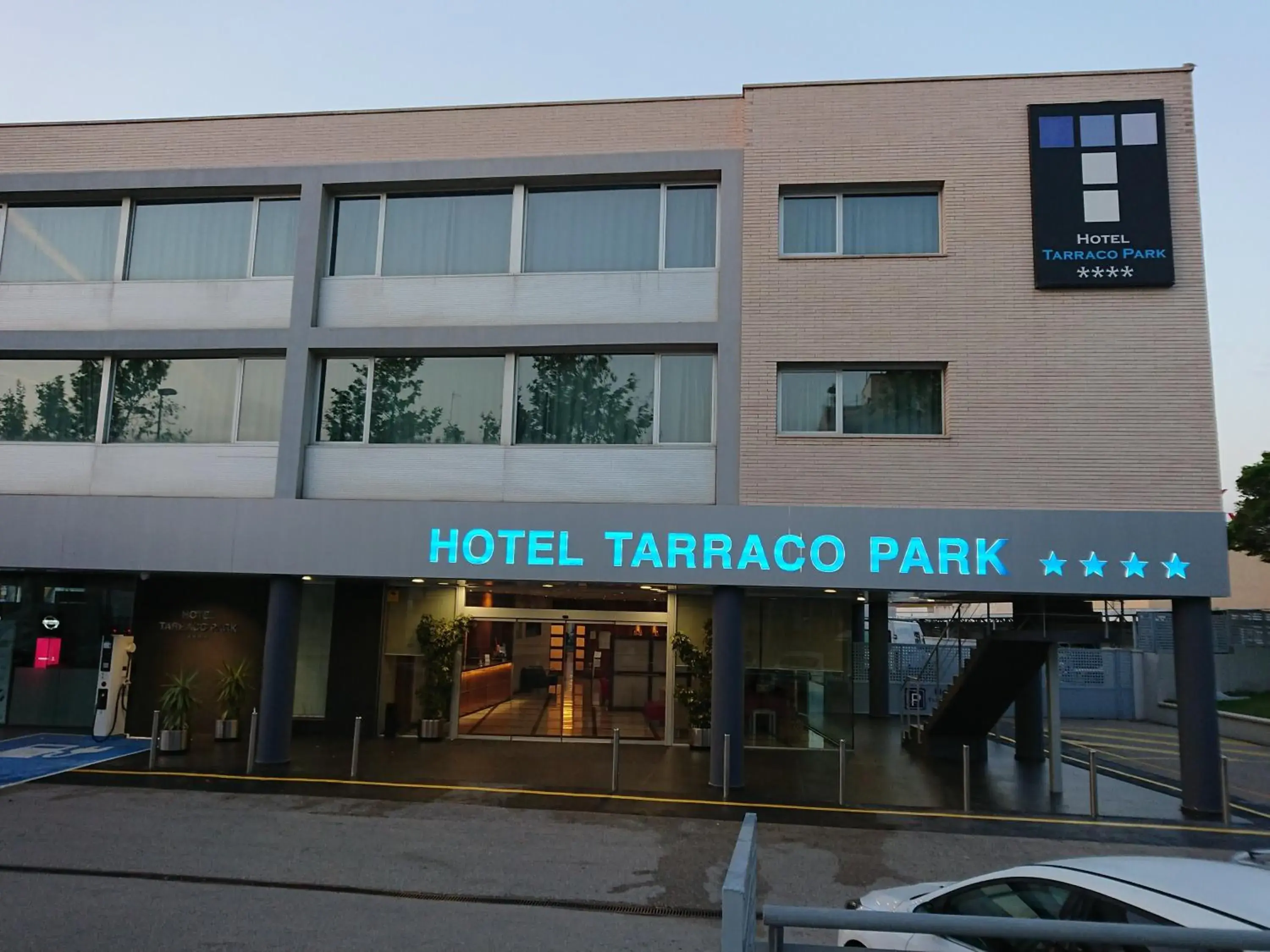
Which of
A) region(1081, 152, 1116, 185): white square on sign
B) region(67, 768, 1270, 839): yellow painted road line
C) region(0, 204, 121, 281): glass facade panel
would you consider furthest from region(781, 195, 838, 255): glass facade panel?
region(0, 204, 121, 281): glass facade panel

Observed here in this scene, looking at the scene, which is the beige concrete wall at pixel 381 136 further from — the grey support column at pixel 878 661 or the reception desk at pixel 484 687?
the grey support column at pixel 878 661

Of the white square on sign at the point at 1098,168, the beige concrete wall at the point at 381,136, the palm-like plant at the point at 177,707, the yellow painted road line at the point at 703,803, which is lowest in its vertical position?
the yellow painted road line at the point at 703,803

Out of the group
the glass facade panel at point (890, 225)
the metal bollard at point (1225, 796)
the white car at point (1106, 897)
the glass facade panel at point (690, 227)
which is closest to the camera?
the white car at point (1106, 897)

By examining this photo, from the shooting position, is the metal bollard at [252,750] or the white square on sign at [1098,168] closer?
the metal bollard at [252,750]

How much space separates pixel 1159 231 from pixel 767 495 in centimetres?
693

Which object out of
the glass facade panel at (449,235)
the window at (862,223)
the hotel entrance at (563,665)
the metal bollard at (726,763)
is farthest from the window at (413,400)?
the metal bollard at (726,763)

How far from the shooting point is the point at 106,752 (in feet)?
53.6

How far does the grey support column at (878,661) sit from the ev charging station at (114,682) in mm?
16615

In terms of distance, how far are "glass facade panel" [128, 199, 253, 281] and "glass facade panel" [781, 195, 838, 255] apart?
363 inches

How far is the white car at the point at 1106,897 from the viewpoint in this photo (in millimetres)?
4035

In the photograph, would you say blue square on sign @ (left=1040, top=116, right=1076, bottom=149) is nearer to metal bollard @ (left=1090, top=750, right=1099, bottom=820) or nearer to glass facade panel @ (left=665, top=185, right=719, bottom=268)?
glass facade panel @ (left=665, top=185, right=719, bottom=268)

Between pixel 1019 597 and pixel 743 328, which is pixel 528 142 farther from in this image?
pixel 1019 597

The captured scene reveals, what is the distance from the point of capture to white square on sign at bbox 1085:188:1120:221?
14438mm

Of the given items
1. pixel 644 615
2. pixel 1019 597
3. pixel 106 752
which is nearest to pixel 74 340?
pixel 106 752
